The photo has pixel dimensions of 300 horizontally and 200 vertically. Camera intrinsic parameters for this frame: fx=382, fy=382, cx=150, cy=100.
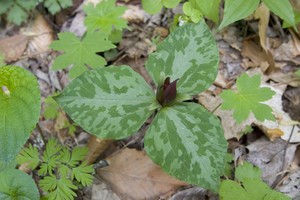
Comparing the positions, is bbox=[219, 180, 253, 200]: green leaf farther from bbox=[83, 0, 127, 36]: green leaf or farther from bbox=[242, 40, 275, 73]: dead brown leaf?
bbox=[83, 0, 127, 36]: green leaf

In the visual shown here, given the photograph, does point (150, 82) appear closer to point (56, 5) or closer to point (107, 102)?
point (107, 102)

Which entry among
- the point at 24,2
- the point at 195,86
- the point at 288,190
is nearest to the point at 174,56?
the point at 195,86

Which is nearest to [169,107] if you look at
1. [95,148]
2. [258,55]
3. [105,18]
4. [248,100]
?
[248,100]

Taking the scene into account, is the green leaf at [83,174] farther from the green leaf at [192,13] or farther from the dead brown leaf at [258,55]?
the dead brown leaf at [258,55]

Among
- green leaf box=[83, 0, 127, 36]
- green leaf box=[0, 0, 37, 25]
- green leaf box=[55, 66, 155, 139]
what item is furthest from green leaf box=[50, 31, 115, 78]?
green leaf box=[0, 0, 37, 25]

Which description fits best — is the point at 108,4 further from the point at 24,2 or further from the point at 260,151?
the point at 260,151

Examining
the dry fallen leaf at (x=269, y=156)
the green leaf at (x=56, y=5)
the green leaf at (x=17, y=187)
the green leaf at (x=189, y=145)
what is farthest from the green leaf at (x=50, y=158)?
the green leaf at (x=56, y=5)

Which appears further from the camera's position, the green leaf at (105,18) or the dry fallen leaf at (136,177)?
the green leaf at (105,18)
